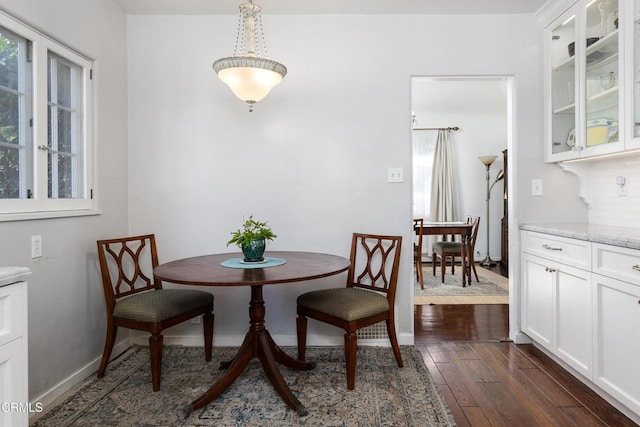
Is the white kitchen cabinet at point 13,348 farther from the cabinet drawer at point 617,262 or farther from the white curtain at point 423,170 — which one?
the white curtain at point 423,170

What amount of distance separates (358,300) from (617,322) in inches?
51.1

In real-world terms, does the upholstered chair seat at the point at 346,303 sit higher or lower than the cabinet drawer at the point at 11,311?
lower

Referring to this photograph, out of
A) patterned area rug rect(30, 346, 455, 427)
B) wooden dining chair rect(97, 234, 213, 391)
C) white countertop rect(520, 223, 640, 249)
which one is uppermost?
white countertop rect(520, 223, 640, 249)

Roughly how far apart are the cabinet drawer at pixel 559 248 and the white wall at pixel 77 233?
2.99 metres

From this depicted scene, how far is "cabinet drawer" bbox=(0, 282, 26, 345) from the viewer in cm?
108

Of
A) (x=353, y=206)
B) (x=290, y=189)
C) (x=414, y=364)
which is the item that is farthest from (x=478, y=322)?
(x=290, y=189)

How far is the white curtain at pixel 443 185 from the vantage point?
6.14 meters

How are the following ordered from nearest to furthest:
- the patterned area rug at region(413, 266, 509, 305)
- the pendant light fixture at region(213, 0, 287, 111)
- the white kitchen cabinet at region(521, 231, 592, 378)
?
1. the pendant light fixture at region(213, 0, 287, 111)
2. the white kitchen cabinet at region(521, 231, 592, 378)
3. the patterned area rug at region(413, 266, 509, 305)

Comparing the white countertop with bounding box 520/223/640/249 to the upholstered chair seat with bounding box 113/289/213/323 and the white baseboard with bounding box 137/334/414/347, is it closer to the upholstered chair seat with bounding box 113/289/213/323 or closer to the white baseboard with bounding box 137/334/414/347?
the white baseboard with bounding box 137/334/414/347

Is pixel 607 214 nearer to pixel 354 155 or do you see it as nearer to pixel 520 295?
pixel 520 295

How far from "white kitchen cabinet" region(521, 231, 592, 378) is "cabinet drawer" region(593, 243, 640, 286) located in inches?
3.2

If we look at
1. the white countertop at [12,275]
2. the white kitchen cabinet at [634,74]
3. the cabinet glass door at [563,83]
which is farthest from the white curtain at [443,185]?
the white countertop at [12,275]

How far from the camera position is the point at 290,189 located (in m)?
2.82

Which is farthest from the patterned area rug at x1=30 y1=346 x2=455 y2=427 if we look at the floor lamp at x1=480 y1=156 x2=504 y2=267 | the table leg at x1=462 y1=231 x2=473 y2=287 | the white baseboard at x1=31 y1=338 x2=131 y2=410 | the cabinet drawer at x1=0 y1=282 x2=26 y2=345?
the floor lamp at x1=480 y1=156 x2=504 y2=267
